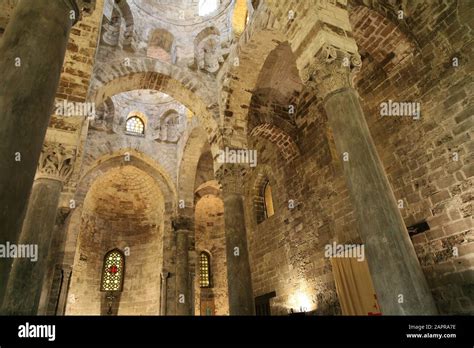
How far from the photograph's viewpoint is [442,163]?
641 cm

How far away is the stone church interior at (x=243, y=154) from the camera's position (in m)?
3.45

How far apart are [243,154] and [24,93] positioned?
6616 mm

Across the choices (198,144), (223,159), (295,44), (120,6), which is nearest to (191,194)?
(198,144)

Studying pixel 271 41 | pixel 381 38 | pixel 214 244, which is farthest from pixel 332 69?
pixel 214 244

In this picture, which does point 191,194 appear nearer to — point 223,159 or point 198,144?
point 198,144

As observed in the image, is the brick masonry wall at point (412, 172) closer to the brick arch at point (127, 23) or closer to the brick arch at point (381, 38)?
the brick arch at point (381, 38)

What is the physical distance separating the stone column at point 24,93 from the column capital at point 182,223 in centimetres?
1017

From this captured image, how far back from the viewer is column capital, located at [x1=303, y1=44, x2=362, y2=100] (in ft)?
15.5

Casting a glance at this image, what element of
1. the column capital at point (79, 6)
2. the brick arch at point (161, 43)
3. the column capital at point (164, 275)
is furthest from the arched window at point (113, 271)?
the column capital at point (79, 6)

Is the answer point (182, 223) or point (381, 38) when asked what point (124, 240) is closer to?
point (182, 223)

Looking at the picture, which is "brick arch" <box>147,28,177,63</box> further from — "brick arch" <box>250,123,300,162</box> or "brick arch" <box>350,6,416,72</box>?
"brick arch" <box>350,6,416,72</box>

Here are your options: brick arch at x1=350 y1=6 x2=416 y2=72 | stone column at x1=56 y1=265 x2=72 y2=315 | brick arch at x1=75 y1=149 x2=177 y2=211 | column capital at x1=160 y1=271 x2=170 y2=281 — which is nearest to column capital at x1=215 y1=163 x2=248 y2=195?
brick arch at x1=350 y1=6 x2=416 y2=72

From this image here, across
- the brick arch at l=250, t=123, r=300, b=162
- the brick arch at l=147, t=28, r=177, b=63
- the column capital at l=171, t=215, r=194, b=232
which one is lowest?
the column capital at l=171, t=215, r=194, b=232

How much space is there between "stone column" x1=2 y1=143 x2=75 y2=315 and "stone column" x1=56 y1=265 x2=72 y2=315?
16.5 ft
